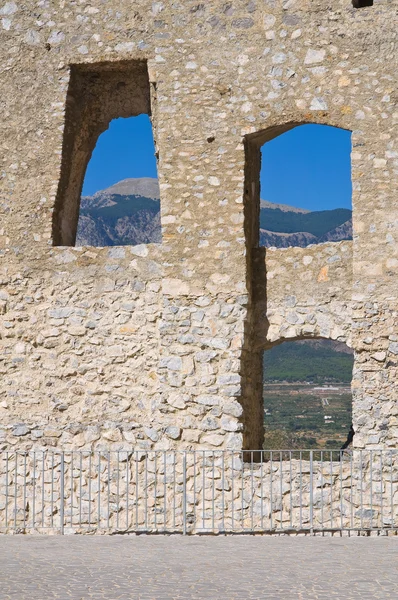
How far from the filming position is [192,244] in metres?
11.1

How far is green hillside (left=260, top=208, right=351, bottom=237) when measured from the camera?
112m

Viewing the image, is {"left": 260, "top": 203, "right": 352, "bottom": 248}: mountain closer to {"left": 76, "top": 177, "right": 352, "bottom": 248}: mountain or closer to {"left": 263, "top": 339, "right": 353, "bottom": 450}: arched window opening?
{"left": 76, "top": 177, "right": 352, "bottom": 248}: mountain

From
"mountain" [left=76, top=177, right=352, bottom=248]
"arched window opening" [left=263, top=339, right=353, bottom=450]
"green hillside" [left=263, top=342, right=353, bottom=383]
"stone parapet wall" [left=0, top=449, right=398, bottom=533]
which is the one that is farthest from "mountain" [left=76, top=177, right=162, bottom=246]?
"stone parapet wall" [left=0, top=449, right=398, bottom=533]

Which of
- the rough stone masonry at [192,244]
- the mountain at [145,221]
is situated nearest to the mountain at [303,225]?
the mountain at [145,221]

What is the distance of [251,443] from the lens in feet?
37.1

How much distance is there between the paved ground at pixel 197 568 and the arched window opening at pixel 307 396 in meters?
12.0

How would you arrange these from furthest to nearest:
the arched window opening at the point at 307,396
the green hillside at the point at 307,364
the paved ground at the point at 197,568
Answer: the green hillside at the point at 307,364 < the arched window opening at the point at 307,396 < the paved ground at the point at 197,568

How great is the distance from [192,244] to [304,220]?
354ft

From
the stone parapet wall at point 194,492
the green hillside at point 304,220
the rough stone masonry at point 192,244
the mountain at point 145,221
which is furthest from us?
the green hillside at point 304,220

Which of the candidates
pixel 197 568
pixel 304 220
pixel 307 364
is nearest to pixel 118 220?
pixel 304 220

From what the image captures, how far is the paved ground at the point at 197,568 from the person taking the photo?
688 centimetres

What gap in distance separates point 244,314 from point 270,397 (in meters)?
35.6

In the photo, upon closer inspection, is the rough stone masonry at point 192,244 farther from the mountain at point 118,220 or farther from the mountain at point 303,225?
the mountain at point 303,225

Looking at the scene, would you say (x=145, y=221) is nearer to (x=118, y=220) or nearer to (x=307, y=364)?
(x=118, y=220)
